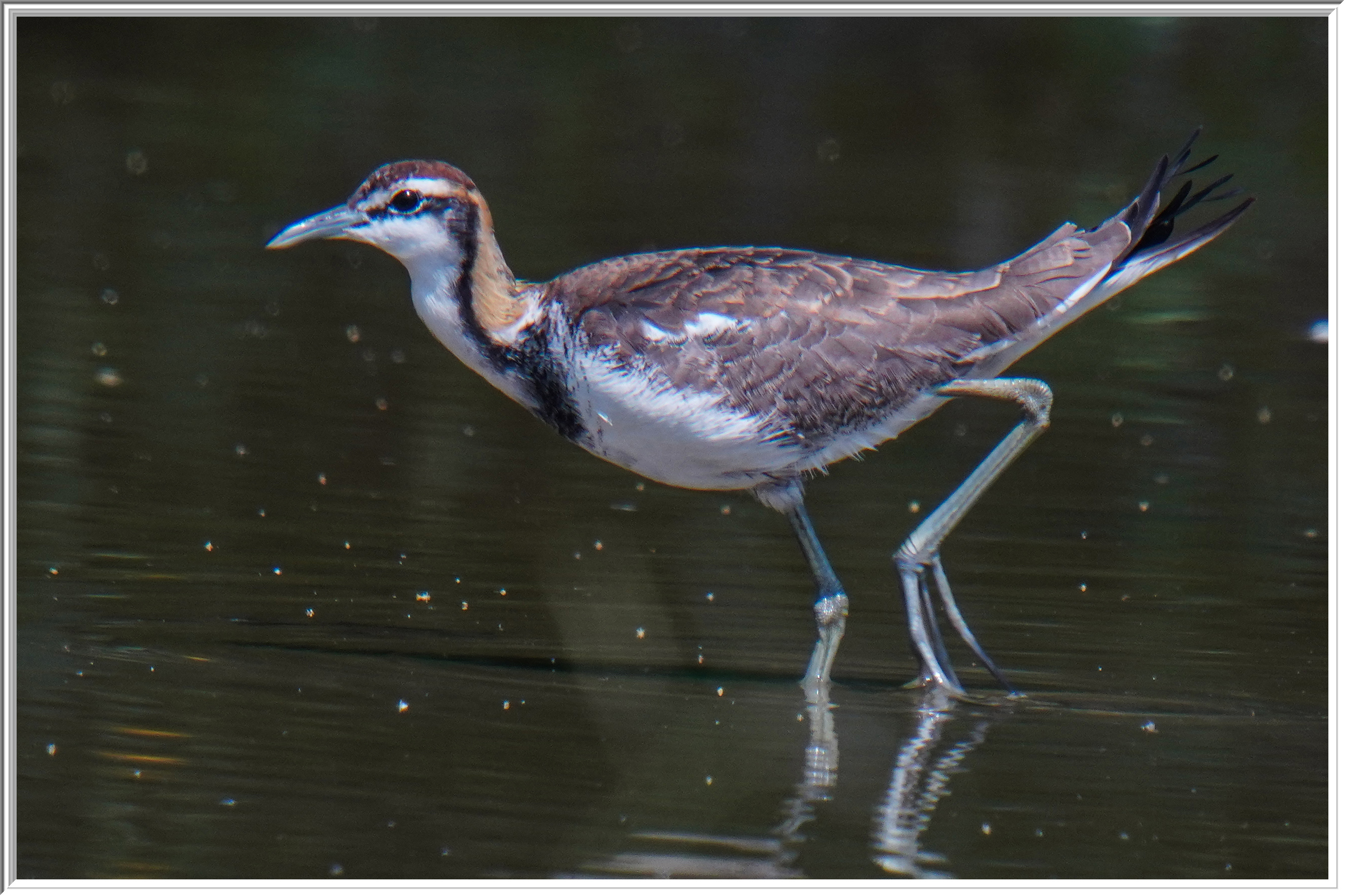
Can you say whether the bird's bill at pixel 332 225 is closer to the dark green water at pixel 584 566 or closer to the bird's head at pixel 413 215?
the bird's head at pixel 413 215

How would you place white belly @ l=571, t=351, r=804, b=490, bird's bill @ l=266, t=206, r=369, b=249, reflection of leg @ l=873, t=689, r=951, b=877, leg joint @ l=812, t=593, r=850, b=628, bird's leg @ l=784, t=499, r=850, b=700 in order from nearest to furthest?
reflection of leg @ l=873, t=689, r=951, b=877 → white belly @ l=571, t=351, r=804, b=490 → bird's bill @ l=266, t=206, r=369, b=249 → bird's leg @ l=784, t=499, r=850, b=700 → leg joint @ l=812, t=593, r=850, b=628

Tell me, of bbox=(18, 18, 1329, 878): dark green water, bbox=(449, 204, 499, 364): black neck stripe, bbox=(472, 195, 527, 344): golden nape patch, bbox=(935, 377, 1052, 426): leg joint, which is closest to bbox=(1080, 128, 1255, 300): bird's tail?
bbox=(935, 377, 1052, 426): leg joint

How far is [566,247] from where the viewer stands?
608 inches

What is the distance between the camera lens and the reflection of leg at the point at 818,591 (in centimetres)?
793

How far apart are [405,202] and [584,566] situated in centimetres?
201

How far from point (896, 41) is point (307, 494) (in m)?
16.9

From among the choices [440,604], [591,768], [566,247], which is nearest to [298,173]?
[566,247]

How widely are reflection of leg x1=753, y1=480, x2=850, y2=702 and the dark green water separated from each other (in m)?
0.12

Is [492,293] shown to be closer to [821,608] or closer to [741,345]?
[741,345]

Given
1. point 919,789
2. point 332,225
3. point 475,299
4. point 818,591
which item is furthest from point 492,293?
point 919,789

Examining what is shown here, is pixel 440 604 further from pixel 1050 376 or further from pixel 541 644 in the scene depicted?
pixel 1050 376

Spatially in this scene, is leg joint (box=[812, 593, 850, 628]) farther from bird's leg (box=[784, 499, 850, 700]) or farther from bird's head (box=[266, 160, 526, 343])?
bird's head (box=[266, 160, 526, 343])

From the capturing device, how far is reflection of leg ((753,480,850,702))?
26.0 ft

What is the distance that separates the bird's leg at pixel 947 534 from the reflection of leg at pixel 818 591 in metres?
0.25
